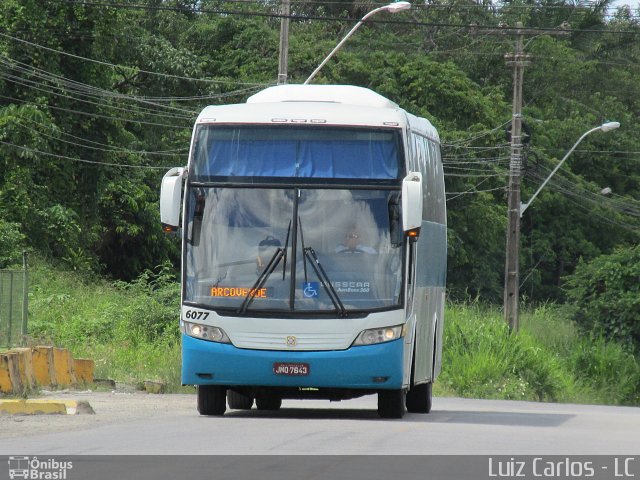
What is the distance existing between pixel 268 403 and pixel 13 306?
20.9 ft

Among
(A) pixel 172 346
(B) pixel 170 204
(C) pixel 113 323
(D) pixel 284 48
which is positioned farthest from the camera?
(C) pixel 113 323

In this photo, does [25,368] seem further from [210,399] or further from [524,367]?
[524,367]

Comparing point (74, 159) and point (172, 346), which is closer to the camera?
point (172, 346)

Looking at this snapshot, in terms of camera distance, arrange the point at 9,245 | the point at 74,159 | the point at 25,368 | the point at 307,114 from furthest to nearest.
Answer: the point at 74,159 → the point at 9,245 → the point at 25,368 → the point at 307,114

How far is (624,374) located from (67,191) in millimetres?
17255

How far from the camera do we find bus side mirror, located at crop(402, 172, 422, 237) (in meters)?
16.5

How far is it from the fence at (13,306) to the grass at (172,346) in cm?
250

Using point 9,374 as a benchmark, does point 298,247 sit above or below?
above

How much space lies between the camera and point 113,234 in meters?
48.5

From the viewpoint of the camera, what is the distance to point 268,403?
2059 centimetres
